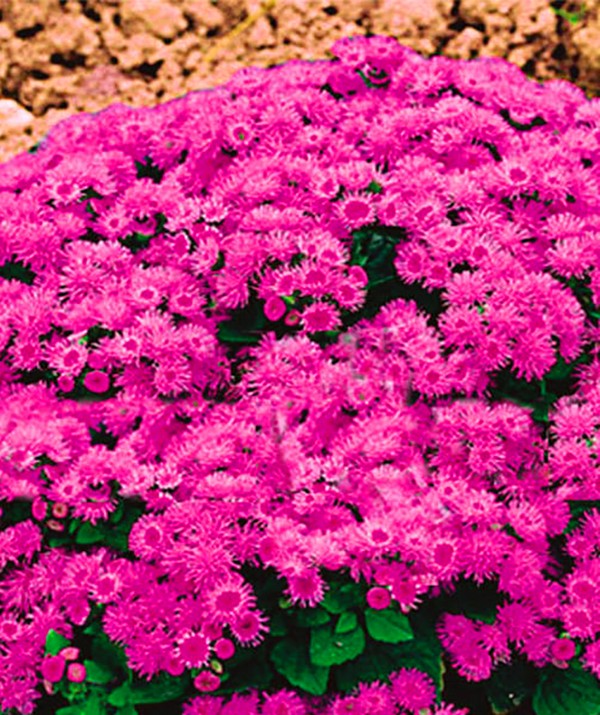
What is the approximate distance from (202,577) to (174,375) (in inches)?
20.3

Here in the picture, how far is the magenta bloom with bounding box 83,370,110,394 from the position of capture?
2188 millimetres

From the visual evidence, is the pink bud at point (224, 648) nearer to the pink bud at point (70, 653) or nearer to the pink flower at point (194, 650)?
the pink flower at point (194, 650)

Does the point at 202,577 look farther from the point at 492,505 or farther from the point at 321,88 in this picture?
the point at 321,88

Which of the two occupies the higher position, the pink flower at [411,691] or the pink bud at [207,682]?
the pink bud at [207,682]

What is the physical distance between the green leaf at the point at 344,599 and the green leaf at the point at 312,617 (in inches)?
0.8

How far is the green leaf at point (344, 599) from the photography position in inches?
76.4

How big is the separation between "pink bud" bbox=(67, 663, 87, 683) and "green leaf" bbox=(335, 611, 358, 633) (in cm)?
58

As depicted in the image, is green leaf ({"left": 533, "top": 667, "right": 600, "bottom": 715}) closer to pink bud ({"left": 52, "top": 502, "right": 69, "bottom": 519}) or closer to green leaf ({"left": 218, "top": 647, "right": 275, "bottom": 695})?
green leaf ({"left": 218, "top": 647, "right": 275, "bottom": 695})

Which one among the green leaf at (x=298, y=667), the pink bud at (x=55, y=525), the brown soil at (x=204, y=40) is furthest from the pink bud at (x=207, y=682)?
the brown soil at (x=204, y=40)

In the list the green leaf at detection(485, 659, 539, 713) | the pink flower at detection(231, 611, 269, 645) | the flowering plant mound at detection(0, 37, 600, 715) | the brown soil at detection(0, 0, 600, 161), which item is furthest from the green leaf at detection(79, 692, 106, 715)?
the brown soil at detection(0, 0, 600, 161)

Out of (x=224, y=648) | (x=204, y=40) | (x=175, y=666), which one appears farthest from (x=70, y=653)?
(x=204, y=40)

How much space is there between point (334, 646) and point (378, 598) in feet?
0.52

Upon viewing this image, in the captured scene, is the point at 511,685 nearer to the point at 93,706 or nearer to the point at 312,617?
the point at 312,617

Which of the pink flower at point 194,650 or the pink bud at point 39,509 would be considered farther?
the pink bud at point 39,509
